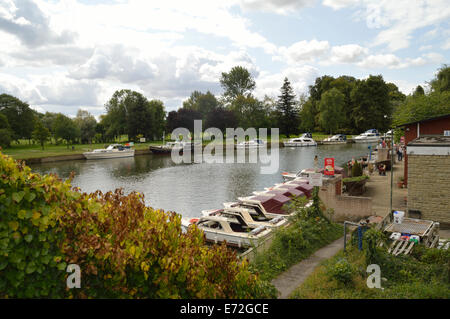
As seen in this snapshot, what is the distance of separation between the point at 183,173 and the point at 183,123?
53.2 m

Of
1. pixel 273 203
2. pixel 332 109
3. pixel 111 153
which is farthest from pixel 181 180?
pixel 332 109

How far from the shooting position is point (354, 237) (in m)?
11.8

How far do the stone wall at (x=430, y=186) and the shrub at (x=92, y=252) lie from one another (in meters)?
12.3

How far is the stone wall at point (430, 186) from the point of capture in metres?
14.2

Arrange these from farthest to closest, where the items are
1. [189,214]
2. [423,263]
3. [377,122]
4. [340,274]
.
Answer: [377,122] < [189,214] < [423,263] < [340,274]

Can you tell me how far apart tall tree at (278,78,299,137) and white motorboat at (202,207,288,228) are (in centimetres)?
8379

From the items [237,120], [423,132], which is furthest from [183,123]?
[423,132]

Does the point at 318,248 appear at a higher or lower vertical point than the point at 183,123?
lower

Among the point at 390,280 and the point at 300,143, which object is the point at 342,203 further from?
the point at 300,143

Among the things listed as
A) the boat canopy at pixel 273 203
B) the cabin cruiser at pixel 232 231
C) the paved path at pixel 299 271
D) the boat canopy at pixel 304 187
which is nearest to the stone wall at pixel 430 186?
the paved path at pixel 299 271

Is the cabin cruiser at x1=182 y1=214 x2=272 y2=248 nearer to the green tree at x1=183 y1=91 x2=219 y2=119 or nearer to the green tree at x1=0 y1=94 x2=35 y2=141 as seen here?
the green tree at x1=0 y1=94 x2=35 y2=141

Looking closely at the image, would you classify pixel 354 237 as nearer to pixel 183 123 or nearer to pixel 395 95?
pixel 183 123

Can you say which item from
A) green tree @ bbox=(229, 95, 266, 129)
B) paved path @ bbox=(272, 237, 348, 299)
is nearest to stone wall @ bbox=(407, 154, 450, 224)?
paved path @ bbox=(272, 237, 348, 299)

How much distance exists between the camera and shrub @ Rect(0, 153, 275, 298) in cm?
358
